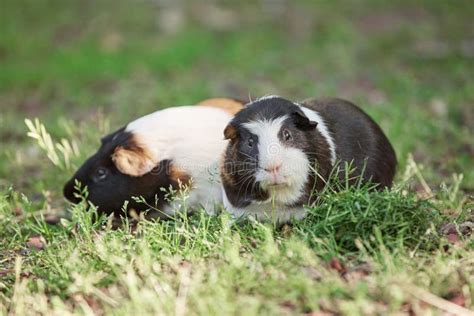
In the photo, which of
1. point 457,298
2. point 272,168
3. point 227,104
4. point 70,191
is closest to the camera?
point 457,298

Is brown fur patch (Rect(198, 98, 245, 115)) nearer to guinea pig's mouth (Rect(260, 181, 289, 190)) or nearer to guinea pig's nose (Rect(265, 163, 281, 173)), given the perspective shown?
guinea pig's mouth (Rect(260, 181, 289, 190))

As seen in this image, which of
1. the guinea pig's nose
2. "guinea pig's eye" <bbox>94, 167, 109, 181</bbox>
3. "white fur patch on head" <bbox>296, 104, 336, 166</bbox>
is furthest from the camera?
"guinea pig's eye" <bbox>94, 167, 109, 181</bbox>

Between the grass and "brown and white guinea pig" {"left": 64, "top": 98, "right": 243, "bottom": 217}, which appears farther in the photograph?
"brown and white guinea pig" {"left": 64, "top": 98, "right": 243, "bottom": 217}

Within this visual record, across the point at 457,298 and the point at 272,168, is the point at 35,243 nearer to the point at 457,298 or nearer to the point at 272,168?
the point at 272,168

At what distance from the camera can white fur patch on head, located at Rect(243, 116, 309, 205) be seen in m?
3.34

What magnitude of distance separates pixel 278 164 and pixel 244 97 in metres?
4.43

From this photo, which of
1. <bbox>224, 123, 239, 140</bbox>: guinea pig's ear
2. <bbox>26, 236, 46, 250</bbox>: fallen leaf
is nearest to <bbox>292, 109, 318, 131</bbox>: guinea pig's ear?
<bbox>224, 123, 239, 140</bbox>: guinea pig's ear

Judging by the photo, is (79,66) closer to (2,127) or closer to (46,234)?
(2,127)

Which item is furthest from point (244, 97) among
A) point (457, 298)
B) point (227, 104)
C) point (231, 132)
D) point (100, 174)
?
point (457, 298)

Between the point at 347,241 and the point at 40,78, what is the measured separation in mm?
6571

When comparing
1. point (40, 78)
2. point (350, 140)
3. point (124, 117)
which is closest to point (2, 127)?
point (124, 117)

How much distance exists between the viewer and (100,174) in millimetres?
4562

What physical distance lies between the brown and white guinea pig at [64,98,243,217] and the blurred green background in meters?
0.65

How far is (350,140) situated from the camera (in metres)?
3.96
